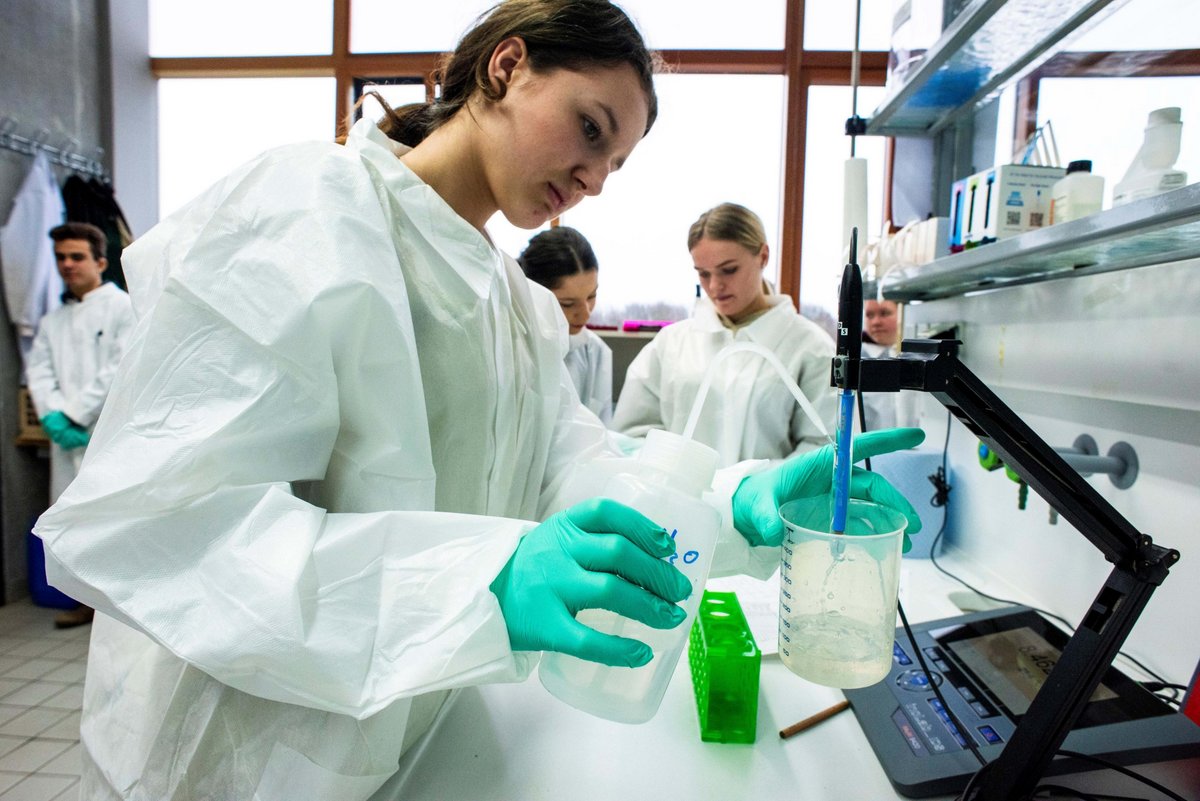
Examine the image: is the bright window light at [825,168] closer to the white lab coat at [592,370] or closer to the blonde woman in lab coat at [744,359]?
the white lab coat at [592,370]

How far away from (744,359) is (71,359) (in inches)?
119

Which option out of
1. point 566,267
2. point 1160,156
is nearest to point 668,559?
point 1160,156

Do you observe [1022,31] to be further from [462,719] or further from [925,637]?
[462,719]

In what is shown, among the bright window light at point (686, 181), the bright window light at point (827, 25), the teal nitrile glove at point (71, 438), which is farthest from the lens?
the bright window light at point (686, 181)

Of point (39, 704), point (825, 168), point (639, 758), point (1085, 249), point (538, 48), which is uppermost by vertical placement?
point (825, 168)

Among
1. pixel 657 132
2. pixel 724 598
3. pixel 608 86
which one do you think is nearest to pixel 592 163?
pixel 608 86

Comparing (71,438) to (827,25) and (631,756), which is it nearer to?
(631,756)

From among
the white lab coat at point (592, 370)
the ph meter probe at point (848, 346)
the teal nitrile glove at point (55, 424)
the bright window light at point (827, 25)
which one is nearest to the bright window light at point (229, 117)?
the teal nitrile glove at point (55, 424)

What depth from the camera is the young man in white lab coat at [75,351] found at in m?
2.99

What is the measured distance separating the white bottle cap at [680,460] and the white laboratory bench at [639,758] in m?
0.32

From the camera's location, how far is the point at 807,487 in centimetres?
84

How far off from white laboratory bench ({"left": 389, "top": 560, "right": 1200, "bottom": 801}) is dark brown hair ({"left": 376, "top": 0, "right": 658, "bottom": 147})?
29.6 inches

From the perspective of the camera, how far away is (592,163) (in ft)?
2.76

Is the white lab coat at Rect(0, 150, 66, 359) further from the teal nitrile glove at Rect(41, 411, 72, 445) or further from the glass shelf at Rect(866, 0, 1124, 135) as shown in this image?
the glass shelf at Rect(866, 0, 1124, 135)
